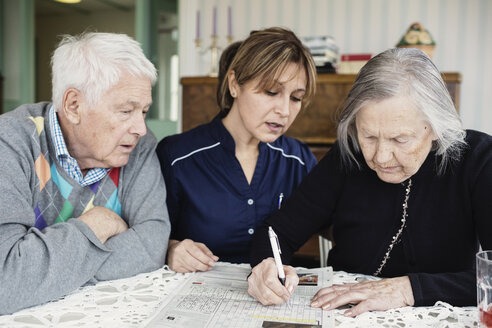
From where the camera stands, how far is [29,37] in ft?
19.5

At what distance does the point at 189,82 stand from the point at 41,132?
2.11 metres

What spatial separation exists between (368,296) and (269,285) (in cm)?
24

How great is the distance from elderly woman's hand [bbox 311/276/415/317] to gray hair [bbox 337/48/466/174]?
17.4 inches

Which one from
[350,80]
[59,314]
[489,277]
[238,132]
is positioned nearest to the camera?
[489,277]

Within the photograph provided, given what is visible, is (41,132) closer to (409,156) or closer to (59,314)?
(59,314)

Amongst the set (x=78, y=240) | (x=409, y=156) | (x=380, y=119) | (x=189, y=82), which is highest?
(x=189, y=82)

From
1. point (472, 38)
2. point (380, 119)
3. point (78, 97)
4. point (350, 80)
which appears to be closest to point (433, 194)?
point (380, 119)

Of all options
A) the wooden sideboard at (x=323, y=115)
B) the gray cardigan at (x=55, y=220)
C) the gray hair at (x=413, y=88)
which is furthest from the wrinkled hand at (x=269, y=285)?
the wooden sideboard at (x=323, y=115)

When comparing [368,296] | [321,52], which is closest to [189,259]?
[368,296]

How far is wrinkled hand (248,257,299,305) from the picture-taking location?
107 cm

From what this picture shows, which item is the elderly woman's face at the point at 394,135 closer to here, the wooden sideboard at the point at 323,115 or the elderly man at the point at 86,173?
the elderly man at the point at 86,173

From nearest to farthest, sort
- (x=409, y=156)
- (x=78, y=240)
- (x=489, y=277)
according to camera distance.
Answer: (x=489, y=277) → (x=78, y=240) → (x=409, y=156)

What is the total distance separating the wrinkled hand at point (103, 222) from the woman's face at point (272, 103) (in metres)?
0.66

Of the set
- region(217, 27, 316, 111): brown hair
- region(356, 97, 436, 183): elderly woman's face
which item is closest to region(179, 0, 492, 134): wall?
region(217, 27, 316, 111): brown hair
